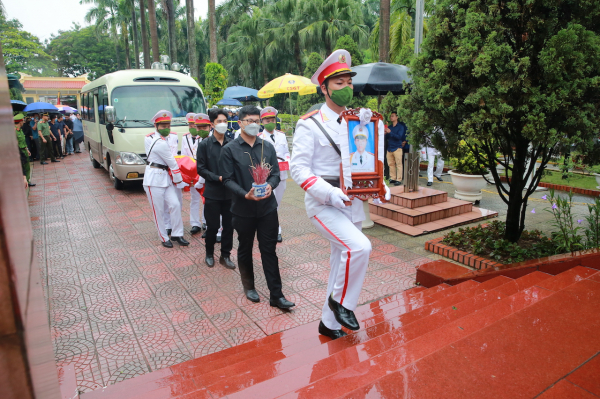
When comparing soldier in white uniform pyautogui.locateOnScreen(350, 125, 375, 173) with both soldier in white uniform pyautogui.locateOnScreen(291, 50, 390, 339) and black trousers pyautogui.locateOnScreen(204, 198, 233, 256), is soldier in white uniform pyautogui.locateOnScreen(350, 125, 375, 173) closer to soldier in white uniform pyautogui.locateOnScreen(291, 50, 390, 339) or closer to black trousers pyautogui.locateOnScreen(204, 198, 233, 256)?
soldier in white uniform pyautogui.locateOnScreen(291, 50, 390, 339)

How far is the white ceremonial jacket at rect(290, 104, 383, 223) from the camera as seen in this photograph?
3.26 metres

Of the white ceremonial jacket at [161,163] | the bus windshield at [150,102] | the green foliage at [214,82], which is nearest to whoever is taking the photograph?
the white ceremonial jacket at [161,163]

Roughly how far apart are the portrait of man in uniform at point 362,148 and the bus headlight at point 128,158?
829 centimetres

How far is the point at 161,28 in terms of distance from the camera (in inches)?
1874

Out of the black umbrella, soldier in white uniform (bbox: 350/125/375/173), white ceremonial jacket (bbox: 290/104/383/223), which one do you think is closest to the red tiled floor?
white ceremonial jacket (bbox: 290/104/383/223)

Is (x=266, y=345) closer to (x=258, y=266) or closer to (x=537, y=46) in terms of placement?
(x=258, y=266)

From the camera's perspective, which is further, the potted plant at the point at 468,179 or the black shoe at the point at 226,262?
Answer: the potted plant at the point at 468,179

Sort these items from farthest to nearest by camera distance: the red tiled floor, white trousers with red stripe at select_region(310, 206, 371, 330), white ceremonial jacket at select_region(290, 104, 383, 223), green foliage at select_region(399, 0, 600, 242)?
green foliage at select_region(399, 0, 600, 242) < the red tiled floor < white ceremonial jacket at select_region(290, 104, 383, 223) < white trousers with red stripe at select_region(310, 206, 371, 330)

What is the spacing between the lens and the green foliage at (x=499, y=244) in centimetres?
518

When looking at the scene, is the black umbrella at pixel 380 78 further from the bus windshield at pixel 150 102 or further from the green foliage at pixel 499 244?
the bus windshield at pixel 150 102

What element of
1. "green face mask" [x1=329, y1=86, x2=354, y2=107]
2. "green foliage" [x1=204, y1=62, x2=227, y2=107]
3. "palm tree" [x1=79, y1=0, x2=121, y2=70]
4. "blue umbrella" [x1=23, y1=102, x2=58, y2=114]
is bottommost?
"green face mask" [x1=329, y1=86, x2=354, y2=107]

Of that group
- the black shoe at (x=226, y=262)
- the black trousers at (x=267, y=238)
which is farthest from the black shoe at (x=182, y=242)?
the black trousers at (x=267, y=238)

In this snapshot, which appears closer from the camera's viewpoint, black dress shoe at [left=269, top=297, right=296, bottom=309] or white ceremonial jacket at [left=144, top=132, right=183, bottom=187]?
black dress shoe at [left=269, top=297, right=296, bottom=309]

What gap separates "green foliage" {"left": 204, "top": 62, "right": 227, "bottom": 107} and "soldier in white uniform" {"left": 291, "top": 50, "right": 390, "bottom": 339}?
1722cm
